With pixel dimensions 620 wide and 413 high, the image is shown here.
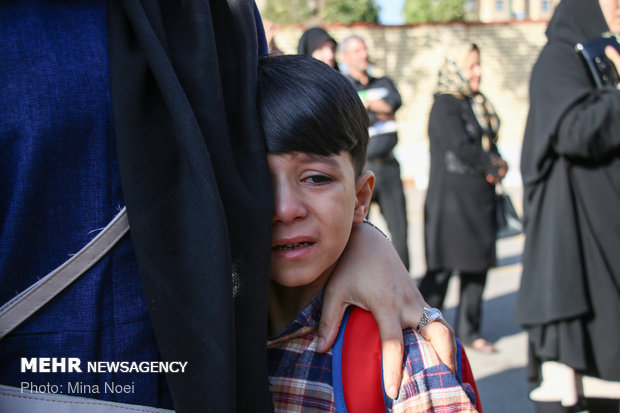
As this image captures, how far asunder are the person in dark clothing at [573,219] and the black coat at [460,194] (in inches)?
65.9

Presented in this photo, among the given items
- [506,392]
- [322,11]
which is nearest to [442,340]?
[506,392]

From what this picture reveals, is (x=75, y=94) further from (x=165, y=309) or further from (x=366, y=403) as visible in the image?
(x=366, y=403)

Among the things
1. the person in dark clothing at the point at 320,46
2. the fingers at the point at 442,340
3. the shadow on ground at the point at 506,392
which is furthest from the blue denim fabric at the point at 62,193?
the person in dark clothing at the point at 320,46

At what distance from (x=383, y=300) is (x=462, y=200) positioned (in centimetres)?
374

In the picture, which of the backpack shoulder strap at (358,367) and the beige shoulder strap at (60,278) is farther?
the backpack shoulder strap at (358,367)

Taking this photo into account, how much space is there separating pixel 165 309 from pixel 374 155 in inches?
180

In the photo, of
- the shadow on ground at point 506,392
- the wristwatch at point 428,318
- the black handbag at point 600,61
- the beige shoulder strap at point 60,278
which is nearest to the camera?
the beige shoulder strap at point 60,278

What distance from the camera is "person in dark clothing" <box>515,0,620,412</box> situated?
275cm

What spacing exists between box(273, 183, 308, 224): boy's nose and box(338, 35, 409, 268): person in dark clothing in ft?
13.5

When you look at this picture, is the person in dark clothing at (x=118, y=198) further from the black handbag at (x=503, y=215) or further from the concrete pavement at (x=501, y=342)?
the black handbag at (x=503, y=215)

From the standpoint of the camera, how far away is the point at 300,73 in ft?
4.12

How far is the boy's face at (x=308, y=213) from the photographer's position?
1.16 m

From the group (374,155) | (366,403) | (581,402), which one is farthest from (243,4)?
(374,155)

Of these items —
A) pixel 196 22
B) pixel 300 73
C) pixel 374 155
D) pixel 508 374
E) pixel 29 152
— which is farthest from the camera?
pixel 374 155
